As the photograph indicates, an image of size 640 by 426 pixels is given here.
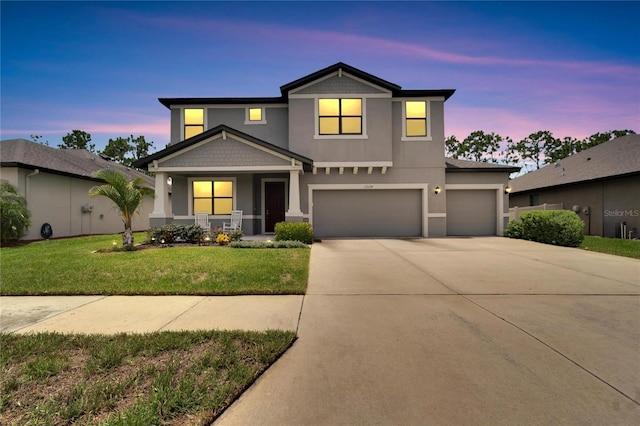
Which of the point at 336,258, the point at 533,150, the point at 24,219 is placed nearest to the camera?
the point at 336,258

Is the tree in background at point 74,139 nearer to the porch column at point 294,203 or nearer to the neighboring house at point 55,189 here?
the neighboring house at point 55,189

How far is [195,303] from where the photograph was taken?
4.61 metres

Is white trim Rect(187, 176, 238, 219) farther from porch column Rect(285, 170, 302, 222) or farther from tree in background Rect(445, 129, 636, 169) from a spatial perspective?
tree in background Rect(445, 129, 636, 169)

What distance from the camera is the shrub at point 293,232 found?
1105 centimetres

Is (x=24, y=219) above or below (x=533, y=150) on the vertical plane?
below

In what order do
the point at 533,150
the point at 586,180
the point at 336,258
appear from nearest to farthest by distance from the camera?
the point at 336,258 < the point at 586,180 < the point at 533,150

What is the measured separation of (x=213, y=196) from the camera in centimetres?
1380

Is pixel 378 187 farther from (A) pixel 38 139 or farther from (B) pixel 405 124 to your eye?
(A) pixel 38 139

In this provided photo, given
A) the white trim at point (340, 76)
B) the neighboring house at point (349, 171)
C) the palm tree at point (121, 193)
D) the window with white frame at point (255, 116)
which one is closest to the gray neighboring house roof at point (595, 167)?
the neighboring house at point (349, 171)

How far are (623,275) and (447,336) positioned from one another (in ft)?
20.0

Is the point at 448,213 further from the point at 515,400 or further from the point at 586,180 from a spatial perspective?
the point at 515,400

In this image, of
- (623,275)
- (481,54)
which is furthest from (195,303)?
(481,54)

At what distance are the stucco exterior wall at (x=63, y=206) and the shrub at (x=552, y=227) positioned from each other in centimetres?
1769

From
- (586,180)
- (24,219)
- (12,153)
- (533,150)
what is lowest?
(24,219)
